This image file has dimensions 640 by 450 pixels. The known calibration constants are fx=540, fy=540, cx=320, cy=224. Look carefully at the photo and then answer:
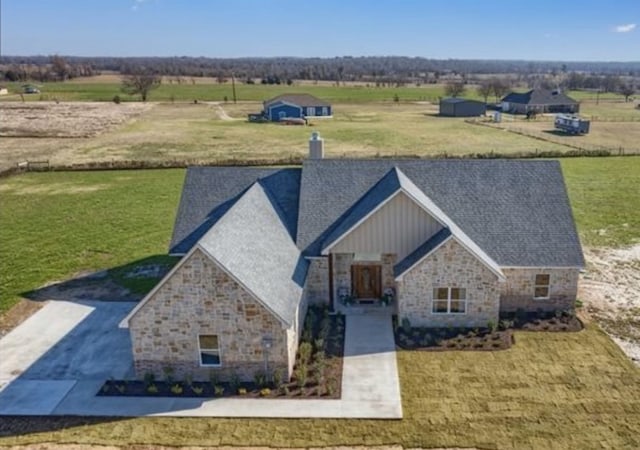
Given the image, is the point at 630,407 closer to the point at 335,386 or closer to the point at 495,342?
the point at 495,342

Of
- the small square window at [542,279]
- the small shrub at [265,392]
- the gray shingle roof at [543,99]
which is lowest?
the small shrub at [265,392]

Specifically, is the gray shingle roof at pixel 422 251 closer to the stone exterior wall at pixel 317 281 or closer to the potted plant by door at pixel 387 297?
the potted plant by door at pixel 387 297

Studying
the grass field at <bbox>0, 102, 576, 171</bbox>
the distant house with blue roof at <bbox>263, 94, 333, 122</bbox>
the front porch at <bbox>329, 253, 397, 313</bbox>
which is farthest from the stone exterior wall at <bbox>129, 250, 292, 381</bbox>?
the distant house with blue roof at <bbox>263, 94, 333, 122</bbox>

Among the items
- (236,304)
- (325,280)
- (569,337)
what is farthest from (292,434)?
(569,337)

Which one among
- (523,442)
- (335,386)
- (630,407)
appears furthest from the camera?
(335,386)

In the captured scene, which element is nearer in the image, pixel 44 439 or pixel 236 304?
pixel 44 439

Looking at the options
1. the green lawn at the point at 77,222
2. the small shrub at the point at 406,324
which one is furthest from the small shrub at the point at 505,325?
the green lawn at the point at 77,222

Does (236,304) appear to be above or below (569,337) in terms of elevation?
above

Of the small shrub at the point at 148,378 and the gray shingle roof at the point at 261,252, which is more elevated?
the gray shingle roof at the point at 261,252
